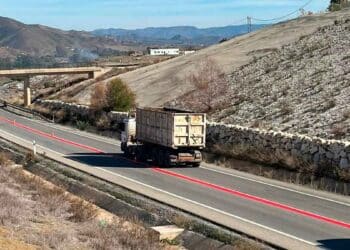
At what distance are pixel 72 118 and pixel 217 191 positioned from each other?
36957 millimetres

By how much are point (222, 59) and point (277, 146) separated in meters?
38.4

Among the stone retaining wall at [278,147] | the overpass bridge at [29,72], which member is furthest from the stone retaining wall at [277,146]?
the overpass bridge at [29,72]

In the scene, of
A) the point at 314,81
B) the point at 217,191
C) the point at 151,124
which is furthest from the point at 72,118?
the point at 217,191

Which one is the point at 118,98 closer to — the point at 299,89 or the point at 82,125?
the point at 82,125

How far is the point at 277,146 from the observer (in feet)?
96.7

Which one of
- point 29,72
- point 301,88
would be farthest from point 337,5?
point 301,88

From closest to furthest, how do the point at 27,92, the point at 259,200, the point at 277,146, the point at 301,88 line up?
the point at 259,200, the point at 277,146, the point at 301,88, the point at 27,92

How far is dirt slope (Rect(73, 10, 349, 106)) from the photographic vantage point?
196ft

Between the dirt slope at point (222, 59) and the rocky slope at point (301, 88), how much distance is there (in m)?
3.43

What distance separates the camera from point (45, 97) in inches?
3241

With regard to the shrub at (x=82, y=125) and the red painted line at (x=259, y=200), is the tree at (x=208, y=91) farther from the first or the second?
the red painted line at (x=259, y=200)

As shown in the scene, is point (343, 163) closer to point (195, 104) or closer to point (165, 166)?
point (165, 166)

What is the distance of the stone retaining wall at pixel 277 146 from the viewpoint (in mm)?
25394

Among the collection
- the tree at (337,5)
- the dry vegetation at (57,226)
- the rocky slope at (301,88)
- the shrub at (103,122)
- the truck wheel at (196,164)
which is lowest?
the shrub at (103,122)
